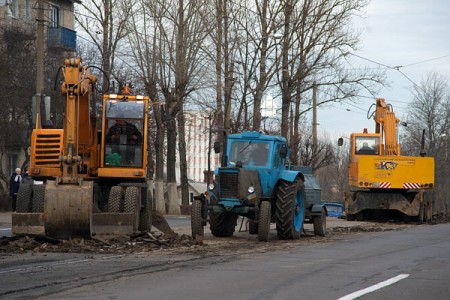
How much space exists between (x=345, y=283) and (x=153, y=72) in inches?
1278

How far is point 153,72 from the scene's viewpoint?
44.7 meters

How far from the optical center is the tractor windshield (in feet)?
78.7

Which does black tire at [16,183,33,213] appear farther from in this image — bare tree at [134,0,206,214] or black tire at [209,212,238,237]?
bare tree at [134,0,206,214]

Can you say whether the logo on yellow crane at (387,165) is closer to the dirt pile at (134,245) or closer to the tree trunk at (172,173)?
the tree trunk at (172,173)

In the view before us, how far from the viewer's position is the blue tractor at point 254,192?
901 inches

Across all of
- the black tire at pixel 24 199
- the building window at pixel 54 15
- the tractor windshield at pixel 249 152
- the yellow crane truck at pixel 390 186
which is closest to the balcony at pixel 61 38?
the building window at pixel 54 15

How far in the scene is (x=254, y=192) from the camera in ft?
75.3

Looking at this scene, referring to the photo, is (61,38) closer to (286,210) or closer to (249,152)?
(249,152)

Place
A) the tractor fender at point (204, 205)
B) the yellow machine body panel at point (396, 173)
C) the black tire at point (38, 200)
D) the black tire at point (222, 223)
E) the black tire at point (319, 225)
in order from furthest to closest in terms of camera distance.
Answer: the yellow machine body panel at point (396, 173), the black tire at point (319, 225), the black tire at point (222, 223), the tractor fender at point (204, 205), the black tire at point (38, 200)

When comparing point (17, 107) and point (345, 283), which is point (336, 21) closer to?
point (17, 107)

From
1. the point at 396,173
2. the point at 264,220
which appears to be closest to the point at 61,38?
the point at 396,173

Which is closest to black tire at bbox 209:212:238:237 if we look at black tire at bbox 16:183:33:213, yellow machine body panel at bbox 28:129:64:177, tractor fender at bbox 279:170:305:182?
tractor fender at bbox 279:170:305:182

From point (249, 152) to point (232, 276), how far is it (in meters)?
10.5

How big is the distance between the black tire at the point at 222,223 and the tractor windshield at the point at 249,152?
1.56 m
